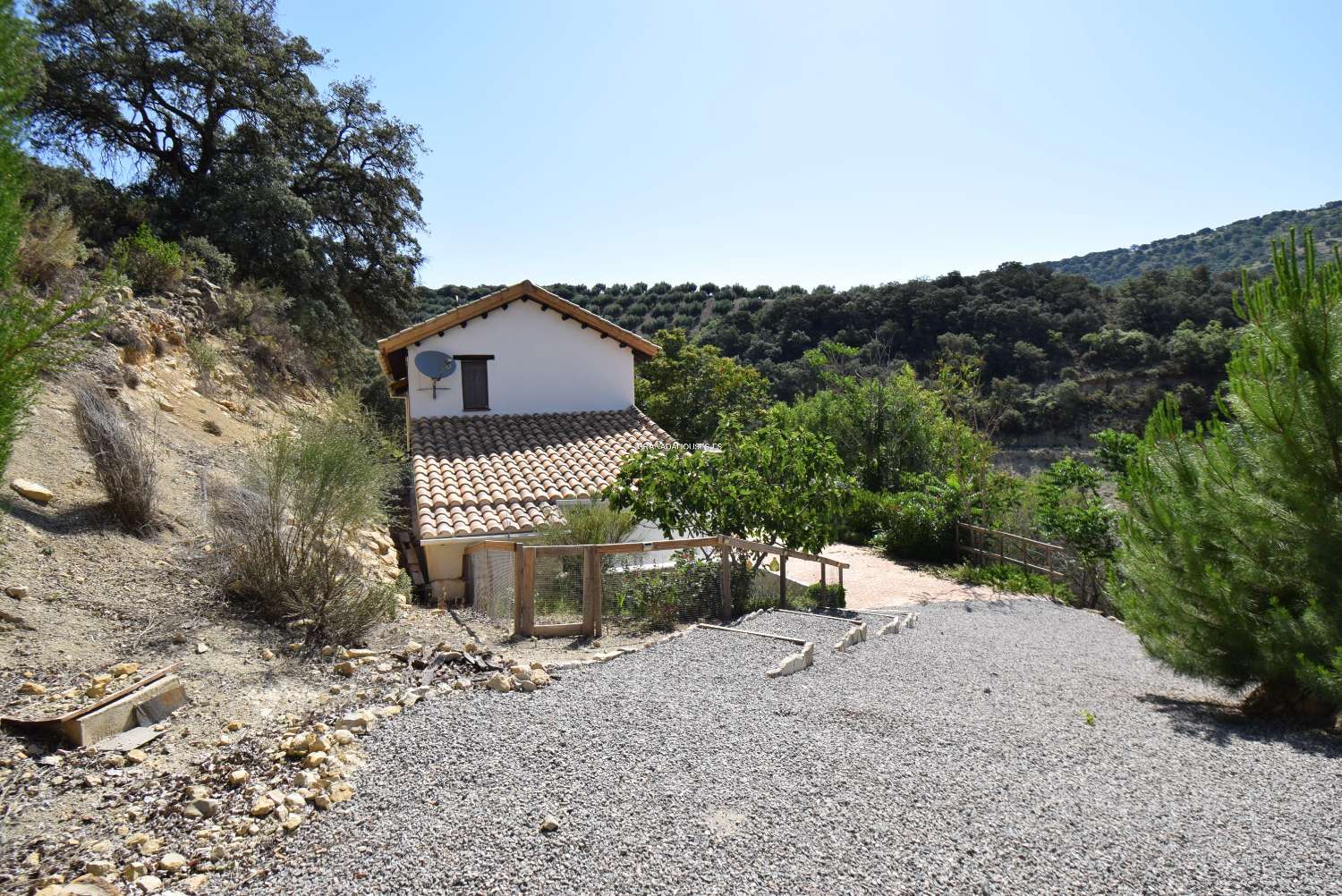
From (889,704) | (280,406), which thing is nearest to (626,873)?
(889,704)

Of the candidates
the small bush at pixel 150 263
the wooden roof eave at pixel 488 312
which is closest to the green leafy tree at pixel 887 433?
the wooden roof eave at pixel 488 312

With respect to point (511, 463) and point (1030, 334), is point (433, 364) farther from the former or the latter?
point (1030, 334)

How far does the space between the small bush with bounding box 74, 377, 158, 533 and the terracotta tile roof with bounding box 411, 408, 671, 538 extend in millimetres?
4653

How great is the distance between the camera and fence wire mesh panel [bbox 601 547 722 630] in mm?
9094

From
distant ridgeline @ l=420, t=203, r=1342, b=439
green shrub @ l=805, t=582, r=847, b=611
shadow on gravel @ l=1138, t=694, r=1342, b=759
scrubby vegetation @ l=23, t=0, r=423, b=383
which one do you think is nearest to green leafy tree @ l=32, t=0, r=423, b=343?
scrubby vegetation @ l=23, t=0, r=423, b=383

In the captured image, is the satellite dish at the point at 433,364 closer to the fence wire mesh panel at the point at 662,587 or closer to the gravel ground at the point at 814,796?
the fence wire mesh panel at the point at 662,587

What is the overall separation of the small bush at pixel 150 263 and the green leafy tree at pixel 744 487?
11657 mm

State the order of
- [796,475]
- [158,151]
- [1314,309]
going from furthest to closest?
[158,151] < [796,475] < [1314,309]

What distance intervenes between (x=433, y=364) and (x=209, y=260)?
661cm

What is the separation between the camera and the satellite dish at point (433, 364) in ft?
57.9

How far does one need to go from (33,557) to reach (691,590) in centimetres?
632

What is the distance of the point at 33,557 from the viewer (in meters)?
6.97

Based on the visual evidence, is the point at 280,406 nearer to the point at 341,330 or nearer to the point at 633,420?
the point at 341,330

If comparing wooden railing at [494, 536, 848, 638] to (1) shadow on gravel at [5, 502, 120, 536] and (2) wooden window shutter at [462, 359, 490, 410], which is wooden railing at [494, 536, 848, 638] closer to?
(1) shadow on gravel at [5, 502, 120, 536]
